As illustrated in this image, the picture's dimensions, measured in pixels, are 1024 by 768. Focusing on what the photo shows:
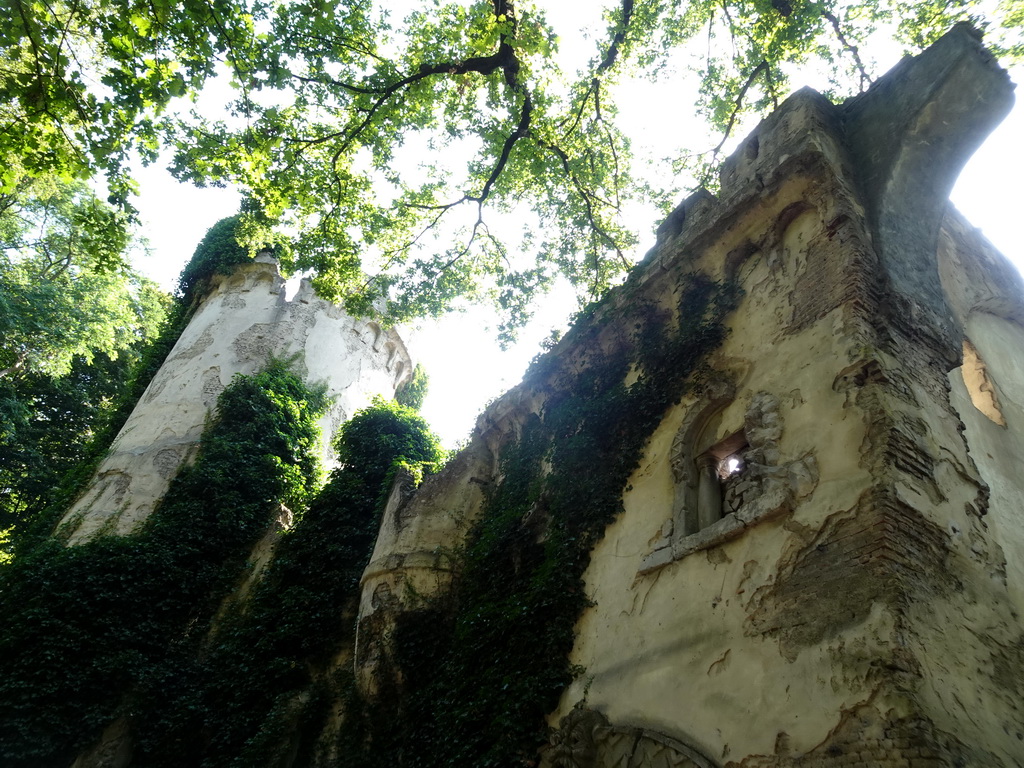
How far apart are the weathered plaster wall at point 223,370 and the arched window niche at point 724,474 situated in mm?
11495

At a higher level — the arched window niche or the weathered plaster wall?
the weathered plaster wall

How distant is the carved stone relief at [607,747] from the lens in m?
4.64

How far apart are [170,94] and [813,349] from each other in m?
7.65

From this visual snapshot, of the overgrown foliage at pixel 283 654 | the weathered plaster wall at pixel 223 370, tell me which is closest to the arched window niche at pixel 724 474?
the overgrown foliage at pixel 283 654

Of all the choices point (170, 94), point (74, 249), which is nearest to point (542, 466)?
point (170, 94)

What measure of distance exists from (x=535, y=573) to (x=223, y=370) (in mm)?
11675

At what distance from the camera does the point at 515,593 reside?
25.4ft

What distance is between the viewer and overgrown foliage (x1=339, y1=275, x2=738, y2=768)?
6.58m

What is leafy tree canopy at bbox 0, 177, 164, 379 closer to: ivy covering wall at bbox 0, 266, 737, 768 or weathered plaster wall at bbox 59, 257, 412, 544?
weathered plaster wall at bbox 59, 257, 412, 544

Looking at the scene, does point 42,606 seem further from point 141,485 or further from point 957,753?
point 957,753

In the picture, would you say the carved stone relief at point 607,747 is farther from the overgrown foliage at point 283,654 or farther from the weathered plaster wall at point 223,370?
the weathered plaster wall at point 223,370

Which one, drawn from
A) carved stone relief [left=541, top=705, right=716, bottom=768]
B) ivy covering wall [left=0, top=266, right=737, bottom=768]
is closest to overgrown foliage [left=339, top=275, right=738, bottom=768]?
ivy covering wall [left=0, top=266, right=737, bottom=768]

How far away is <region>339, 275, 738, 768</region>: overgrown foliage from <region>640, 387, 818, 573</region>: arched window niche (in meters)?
0.64

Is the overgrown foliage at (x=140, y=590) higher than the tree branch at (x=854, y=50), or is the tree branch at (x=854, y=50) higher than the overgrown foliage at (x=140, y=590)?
the tree branch at (x=854, y=50)
